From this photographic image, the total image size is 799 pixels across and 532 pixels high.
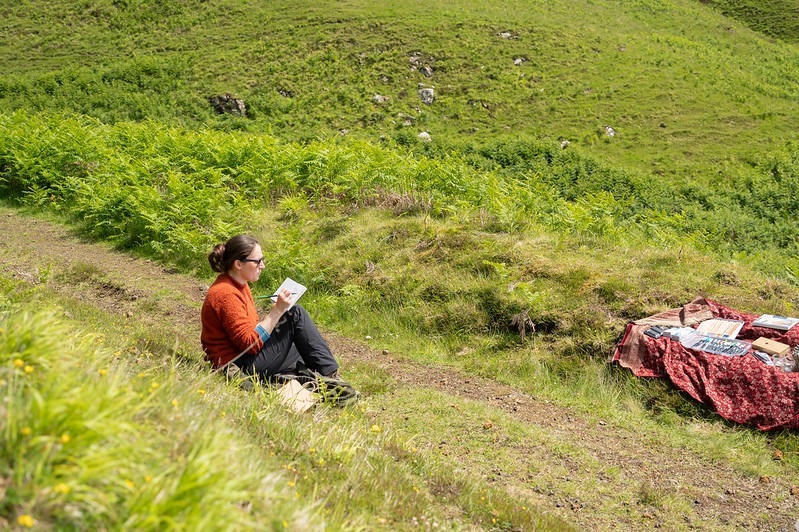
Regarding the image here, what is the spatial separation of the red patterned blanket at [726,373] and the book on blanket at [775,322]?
5 cm

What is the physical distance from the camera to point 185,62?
38312 mm

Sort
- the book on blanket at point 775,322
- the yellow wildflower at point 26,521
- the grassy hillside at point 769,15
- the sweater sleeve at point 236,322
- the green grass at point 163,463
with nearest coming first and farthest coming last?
the yellow wildflower at point 26,521, the green grass at point 163,463, the sweater sleeve at point 236,322, the book on blanket at point 775,322, the grassy hillside at point 769,15

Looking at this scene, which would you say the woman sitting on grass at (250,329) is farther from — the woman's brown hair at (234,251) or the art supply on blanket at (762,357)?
the art supply on blanket at (762,357)

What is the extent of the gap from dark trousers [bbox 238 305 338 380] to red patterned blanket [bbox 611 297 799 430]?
3.48m

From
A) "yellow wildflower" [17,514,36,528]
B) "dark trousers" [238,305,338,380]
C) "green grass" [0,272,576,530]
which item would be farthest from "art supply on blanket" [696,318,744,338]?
"yellow wildflower" [17,514,36,528]

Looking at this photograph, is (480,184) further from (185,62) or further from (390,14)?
(390,14)

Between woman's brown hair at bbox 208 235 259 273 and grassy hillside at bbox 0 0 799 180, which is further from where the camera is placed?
grassy hillside at bbox 0 0 799 180

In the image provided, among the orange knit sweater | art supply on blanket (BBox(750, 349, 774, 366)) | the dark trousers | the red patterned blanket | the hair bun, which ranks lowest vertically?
the red patterned blanket

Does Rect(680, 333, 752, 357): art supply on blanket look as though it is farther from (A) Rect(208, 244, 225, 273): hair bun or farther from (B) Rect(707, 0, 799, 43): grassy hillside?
(B) Rect(707, 0, 799, 43): grassy hillside

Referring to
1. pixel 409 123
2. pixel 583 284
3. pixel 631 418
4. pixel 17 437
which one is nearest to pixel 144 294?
pixel 583 284

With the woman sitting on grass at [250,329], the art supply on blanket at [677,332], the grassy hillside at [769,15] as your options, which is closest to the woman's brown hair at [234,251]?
the woman sitting on grass at [250,329]

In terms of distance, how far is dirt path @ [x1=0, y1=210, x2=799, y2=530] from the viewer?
5.15 meters

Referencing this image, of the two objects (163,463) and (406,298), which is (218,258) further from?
(406,298)

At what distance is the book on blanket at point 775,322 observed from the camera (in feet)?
23.9
